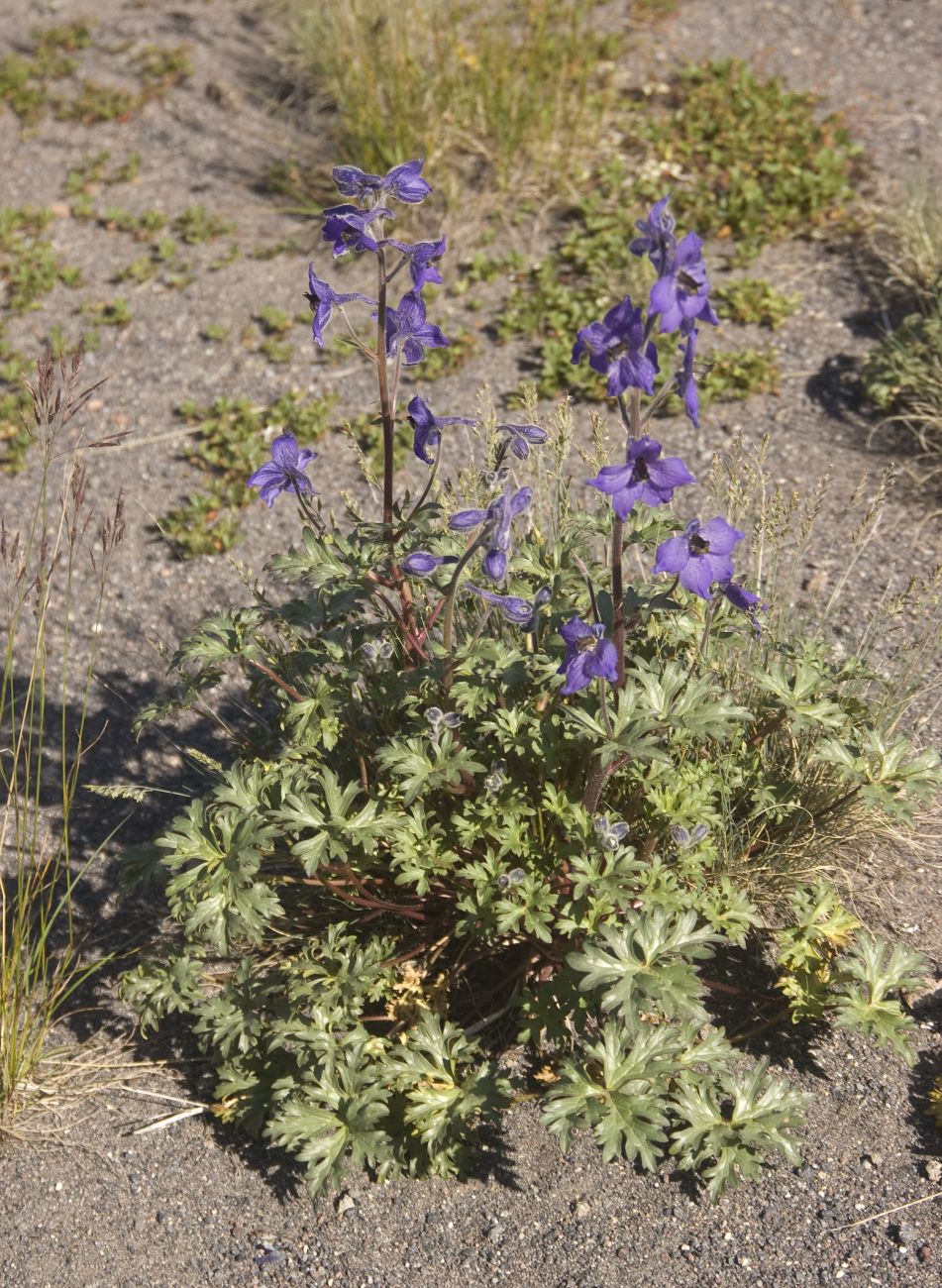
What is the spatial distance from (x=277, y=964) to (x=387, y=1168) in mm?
662

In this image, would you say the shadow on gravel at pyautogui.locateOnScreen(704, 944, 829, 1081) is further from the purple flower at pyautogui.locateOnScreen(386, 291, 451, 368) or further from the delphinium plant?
the purple flower at pyautogui.locateOnScreen(386, 291, 451, 368)

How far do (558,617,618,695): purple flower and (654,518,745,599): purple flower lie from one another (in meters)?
0.18

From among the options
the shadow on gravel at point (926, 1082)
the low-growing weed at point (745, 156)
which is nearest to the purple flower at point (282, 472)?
the shadow on gravel at point (926, 1082)

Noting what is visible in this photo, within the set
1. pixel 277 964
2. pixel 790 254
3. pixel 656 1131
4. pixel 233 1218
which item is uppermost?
pixel 790 254

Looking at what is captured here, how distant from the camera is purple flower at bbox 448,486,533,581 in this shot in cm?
244

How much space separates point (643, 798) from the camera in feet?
9.91

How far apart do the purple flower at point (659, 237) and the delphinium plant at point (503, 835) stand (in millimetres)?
263

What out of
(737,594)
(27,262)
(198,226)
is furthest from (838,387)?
(27,262)

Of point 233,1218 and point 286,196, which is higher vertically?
point 286,196

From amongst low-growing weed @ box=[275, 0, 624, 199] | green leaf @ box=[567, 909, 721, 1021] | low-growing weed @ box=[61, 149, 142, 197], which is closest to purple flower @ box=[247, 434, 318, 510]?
green leaf @ box=[567, 909, 721, 1021]

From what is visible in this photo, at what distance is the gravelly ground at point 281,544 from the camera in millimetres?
2805

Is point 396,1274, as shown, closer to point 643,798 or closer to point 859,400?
point 643,798

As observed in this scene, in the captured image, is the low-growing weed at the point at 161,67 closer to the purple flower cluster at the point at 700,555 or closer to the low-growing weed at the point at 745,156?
the low-growing weed at the point at 745,156

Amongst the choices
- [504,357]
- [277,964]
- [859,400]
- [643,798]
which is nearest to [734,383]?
[859,400]
